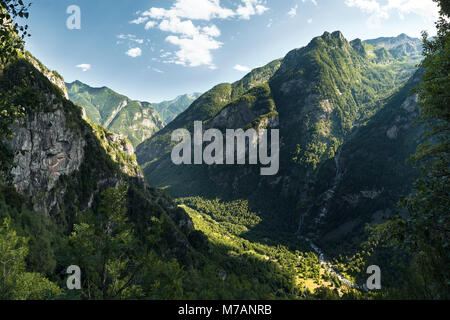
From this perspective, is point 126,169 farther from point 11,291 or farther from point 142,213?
point 11,291

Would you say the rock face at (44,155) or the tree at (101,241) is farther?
the rock face at (44,155)

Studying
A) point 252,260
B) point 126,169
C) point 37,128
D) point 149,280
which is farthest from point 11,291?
point 126,169

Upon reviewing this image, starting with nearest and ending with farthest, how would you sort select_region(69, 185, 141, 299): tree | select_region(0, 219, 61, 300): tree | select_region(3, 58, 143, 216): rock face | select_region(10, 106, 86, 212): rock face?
select_region(69, 185, 141, 299): tree
select_region(0, 219, 61, 300): tree
select_region(10, 106, 86, 212): rock face
select_region(3, 58, 143, 216): rock face

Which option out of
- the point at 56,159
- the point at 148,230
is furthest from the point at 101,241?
the point at 56,159

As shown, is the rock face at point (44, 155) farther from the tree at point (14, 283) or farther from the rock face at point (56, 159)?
the tree at point (14, 283)

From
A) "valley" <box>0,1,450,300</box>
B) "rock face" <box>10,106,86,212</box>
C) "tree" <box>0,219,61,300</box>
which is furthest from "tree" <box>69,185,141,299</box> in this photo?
"rock face" <box>10,106,86,212</box>

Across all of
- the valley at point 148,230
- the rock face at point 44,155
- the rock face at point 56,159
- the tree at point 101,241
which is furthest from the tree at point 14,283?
the rock face at point 44,155

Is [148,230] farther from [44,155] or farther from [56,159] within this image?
[56,159]

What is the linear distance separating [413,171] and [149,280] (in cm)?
23162

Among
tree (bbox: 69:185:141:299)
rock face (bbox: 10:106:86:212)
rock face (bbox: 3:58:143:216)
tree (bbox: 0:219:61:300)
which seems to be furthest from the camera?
rock face (bbox: 3:58:143:216)

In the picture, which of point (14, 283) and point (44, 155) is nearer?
point (14, 283)

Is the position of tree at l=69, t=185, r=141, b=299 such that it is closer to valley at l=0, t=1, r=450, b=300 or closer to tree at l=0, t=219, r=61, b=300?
valley at l=0, t=1, r=450, b=300

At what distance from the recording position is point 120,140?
199625mm

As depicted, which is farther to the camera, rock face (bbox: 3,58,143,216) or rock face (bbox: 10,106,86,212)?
rock face (bbox: 3,58,143,216)
